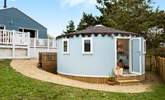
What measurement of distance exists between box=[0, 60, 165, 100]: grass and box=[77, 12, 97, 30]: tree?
2603cm

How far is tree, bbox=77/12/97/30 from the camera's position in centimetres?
3862

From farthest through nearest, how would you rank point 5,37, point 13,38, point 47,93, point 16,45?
point 16,45, point 13,38, point 5,37, point 47,93

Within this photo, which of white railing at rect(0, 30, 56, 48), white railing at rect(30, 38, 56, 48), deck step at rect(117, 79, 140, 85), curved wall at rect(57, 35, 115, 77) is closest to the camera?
deck step at rect(117, 79, 140, 85)

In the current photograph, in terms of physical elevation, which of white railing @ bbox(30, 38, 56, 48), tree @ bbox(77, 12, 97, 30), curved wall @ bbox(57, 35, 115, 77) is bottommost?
curved wall @ bbox(57, 35, 115, 77)

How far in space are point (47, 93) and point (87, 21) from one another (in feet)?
94.0

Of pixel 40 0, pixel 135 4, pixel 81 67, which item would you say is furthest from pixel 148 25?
pixel 81 67

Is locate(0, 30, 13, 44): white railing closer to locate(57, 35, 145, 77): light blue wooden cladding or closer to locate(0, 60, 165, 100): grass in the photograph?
locate(57, 35, 145, 77): light blue wooden cladding

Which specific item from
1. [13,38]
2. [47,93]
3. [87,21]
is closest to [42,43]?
[13,38]

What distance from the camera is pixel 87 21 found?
38.9 metres

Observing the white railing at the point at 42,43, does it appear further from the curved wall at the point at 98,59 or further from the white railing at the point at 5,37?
the curved wall at the point at 98,59

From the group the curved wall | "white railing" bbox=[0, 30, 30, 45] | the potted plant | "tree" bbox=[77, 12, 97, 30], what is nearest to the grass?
the potted plant

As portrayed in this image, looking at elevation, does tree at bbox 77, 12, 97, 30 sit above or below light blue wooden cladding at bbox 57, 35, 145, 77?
above

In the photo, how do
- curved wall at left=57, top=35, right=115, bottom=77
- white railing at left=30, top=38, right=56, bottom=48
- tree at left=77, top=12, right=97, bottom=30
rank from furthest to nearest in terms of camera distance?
tree at left=77, top=12, right=97, bottom=30 < white railing at left=30, top=38, right=56, bottom=48 < curved wall at left=57, top=35, right=115, bottom=77

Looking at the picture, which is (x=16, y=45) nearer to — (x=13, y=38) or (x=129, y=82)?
(x=13, y=38)
